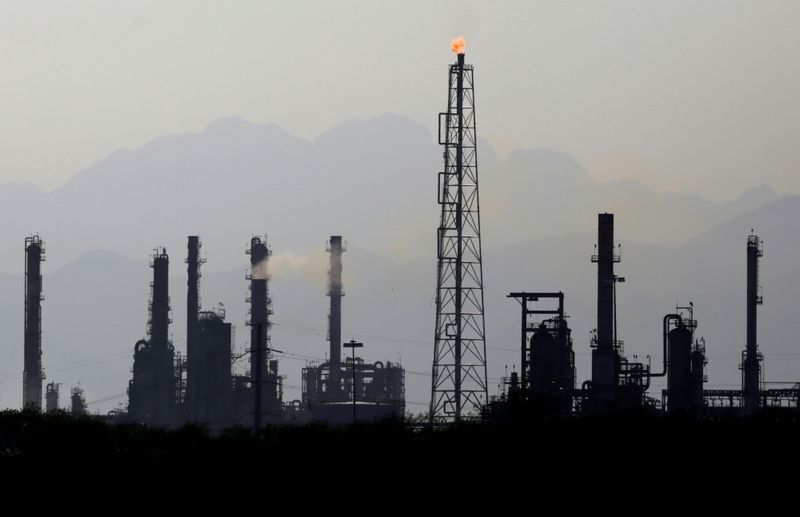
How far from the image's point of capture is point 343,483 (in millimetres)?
74500

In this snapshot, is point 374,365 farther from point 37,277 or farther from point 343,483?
point 343,483

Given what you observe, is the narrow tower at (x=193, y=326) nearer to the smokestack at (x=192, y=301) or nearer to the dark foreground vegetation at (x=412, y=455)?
the smokestack at (x=192, y=301)

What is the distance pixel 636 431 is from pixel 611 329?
1659cm

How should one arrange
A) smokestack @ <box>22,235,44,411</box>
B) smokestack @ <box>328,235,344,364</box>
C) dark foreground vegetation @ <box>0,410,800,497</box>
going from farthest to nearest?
smokestack @ <box>328,235,344,364</box> → smokestack @ <box>22,235,44,411</box> → dark foreground vegetation @ <box>0,410,800,497</box>

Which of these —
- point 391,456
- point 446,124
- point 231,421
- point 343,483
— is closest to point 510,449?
point 391,456

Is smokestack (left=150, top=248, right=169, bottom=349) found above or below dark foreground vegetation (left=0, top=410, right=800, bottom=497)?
above

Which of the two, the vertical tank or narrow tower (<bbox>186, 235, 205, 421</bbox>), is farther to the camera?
narrow tower (<bbox>186, 235, 205, 421</bbox>)

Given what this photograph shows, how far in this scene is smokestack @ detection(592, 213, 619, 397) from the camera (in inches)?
4063

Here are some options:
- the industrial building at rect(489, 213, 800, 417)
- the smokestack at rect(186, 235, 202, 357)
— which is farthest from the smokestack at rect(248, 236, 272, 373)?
the industrial building at rect(489, 213, 800, 417)

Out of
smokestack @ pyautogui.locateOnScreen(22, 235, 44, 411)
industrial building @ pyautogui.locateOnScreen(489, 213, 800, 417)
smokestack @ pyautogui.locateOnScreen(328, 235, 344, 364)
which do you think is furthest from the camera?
smokestack @ pyautogui.locateOnScreen(328, 235, 344, 364)

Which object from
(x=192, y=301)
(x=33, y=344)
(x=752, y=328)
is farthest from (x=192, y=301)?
(x=752, y=328)

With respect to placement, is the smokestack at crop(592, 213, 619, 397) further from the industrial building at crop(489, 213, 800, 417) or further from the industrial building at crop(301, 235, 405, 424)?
the industrial building at crop(301, 235, 405, 424)

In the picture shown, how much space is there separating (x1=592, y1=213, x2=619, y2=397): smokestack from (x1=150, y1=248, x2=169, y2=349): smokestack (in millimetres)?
42880

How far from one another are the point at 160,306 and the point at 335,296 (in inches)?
773
